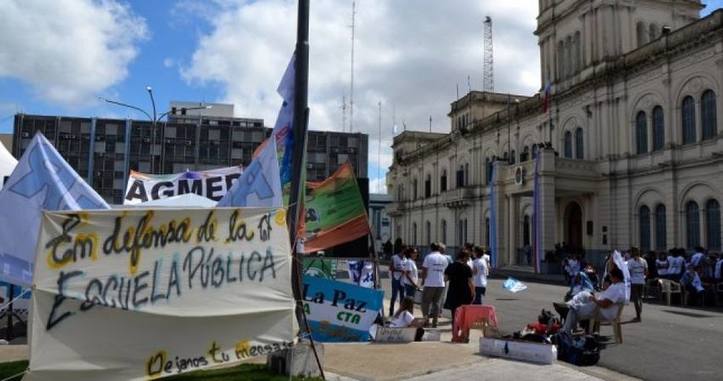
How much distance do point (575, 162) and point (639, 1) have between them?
10036 millimetres

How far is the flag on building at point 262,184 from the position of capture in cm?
774

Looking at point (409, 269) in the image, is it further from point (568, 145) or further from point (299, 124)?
point (568, 145)

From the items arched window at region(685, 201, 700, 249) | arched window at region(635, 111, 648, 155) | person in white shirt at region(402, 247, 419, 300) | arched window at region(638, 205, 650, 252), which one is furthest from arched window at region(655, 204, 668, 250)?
person in white shirt at region(402, 247, 419, 300)

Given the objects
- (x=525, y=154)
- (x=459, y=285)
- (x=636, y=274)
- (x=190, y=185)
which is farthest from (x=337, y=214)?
(x=525, y=154)

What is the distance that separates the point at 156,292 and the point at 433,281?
25.1ft

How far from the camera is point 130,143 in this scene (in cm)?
10019

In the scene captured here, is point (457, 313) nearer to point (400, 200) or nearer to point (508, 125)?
point (508, 125)

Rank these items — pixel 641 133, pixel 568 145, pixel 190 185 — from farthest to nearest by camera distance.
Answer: pixel 568 145 < pixel 641 133 < pixel 190 185

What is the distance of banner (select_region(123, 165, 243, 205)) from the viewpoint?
50.9 feet

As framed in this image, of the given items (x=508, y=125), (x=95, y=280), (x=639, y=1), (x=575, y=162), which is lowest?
(x=95, y=280)

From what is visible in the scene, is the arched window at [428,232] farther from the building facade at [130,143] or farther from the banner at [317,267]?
the banner at [317,267]

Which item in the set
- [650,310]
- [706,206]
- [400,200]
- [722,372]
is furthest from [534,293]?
[400,200]

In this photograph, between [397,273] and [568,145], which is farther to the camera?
[568,145]

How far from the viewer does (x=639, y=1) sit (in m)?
36.3
